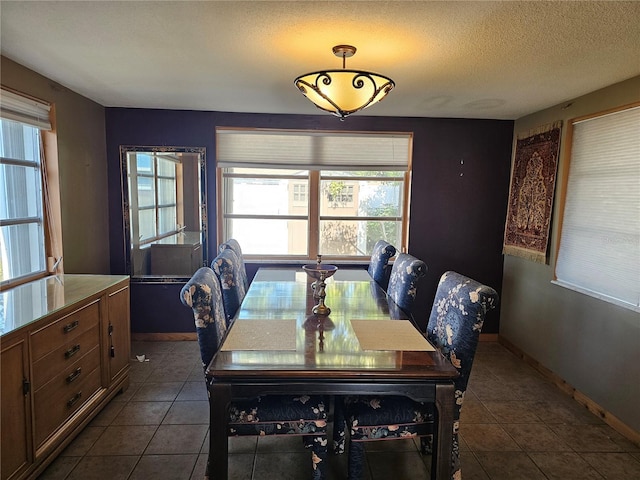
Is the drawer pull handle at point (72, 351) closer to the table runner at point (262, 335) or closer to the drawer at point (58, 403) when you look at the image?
the drawer at point (58, 403)

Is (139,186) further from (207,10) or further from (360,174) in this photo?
(207,10)

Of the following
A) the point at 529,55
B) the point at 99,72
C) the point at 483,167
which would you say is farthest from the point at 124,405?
the point at 483,167

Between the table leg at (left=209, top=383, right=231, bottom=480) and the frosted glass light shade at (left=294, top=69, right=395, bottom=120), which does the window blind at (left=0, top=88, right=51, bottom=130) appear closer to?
the frosted glass light shade at (left=294, top=69, right=395, bottom=120)

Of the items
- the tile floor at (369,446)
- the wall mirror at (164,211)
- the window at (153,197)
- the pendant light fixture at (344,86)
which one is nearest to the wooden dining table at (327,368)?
the tile floor at (369,446)

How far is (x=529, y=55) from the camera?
2158 millimetres

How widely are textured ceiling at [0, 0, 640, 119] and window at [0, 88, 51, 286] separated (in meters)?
0.30

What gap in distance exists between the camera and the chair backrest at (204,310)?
177 centimetres

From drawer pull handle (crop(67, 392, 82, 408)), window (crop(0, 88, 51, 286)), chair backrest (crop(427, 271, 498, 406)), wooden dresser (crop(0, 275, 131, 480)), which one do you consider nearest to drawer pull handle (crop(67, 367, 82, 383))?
wooden dresser (crop(0, 275, 131, 480))

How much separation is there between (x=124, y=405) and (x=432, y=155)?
131 inches

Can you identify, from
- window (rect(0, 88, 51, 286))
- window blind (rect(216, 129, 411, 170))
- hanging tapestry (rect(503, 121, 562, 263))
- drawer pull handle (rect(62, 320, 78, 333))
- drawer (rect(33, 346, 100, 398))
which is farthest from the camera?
window blind (rect(216, 129, 411, 170))

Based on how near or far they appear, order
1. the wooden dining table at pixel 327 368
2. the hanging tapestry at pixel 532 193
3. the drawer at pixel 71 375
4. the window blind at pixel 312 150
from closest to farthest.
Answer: the wooden dining table at pixel 327 368
the drawer at pixel 71 375
the hanging tapestry at pixel 532 193
the window blind at pixel 312 150

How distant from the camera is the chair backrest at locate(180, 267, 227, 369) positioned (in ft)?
5.80

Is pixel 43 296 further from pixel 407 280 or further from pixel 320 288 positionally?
pixel 407 280

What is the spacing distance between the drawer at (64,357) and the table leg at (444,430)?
6.16 feet
